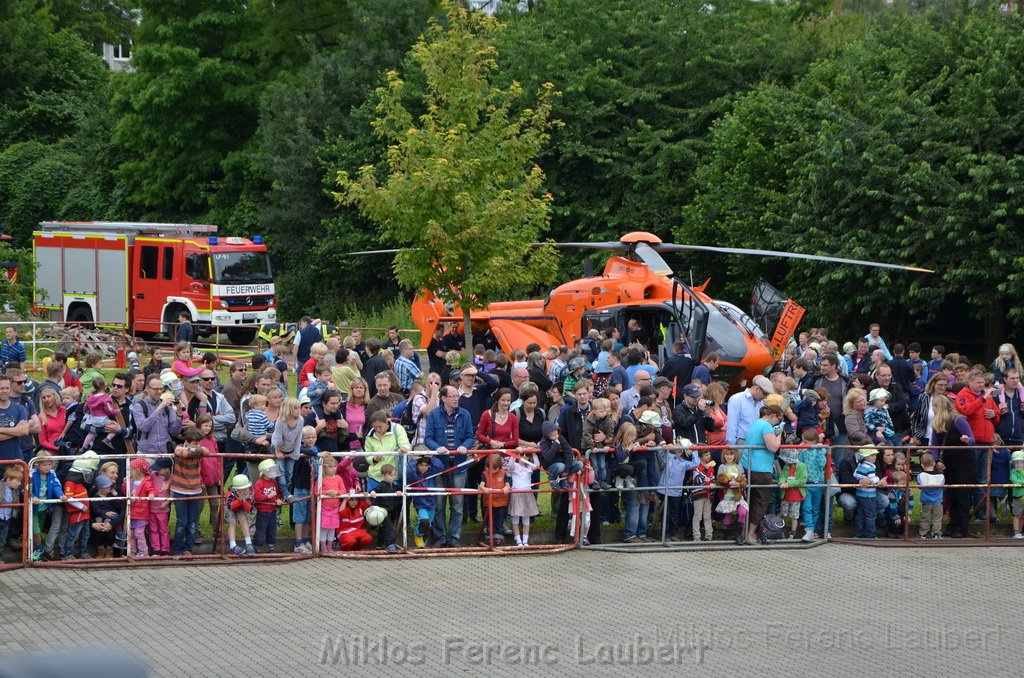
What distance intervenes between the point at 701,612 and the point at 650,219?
25704mm

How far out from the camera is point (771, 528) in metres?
13.3

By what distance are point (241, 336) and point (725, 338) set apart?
1688 cm

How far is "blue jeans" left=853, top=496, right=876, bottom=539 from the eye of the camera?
44.6ft

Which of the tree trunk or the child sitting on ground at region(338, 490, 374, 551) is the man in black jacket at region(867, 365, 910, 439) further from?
the tree trunk

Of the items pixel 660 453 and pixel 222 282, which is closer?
pixel 660 453

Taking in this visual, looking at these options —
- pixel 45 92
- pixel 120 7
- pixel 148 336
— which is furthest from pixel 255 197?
pixel 120 7

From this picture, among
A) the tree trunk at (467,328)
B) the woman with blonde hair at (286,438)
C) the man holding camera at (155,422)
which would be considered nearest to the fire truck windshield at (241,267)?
the tree trunk at (467,328)

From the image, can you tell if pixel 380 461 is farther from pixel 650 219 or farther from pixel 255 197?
pixel 255 197

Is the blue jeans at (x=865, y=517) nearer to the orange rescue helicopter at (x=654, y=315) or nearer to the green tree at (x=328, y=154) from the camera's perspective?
the orange rescue helicopter at (x=654, y=315)

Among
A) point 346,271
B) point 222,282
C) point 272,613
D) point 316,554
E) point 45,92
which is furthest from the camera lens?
point 45,92

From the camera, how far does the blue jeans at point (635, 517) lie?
13.1 metres

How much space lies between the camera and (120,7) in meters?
73.7

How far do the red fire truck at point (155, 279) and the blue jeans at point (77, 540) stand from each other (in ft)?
67.2

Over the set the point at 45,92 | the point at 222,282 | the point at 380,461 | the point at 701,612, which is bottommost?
the point at 701,612
